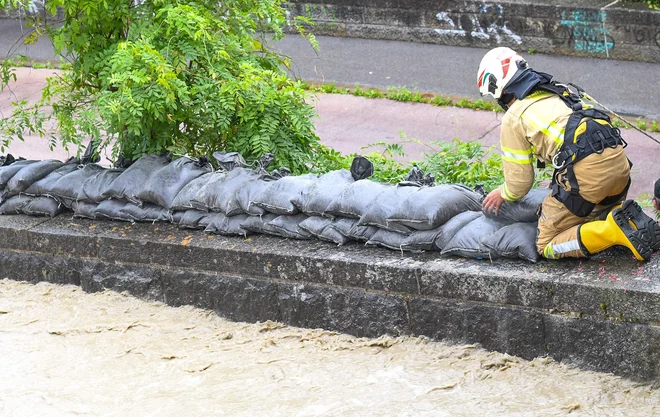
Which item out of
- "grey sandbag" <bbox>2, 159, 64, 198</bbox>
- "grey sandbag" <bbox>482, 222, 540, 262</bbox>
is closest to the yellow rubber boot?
"grey sandbag" <bbox>482, 222, 540, 262</bbox>

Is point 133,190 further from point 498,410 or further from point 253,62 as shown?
point 498,410

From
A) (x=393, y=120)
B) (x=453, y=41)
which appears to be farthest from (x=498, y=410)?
(x=453, y=41)

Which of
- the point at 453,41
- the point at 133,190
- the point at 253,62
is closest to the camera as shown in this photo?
the point at 133,190

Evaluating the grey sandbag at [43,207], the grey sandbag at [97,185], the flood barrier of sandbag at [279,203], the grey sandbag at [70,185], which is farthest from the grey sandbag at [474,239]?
the grey sandbag at [43,207]

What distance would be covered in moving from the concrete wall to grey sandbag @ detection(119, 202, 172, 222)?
8.39 metres

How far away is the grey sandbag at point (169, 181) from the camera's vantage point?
618 cm

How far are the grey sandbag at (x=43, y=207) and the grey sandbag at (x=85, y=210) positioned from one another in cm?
19

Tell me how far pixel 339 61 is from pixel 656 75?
4.69 metres

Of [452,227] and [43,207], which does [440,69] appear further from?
[452,227]

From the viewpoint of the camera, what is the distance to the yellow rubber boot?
182 inches

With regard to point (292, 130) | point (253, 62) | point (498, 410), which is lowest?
point (498, 410)

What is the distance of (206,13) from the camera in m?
6.39

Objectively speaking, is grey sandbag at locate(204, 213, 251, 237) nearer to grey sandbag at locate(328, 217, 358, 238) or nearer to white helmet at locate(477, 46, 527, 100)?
grey sandbag at locate(328, 217, 358, 238)

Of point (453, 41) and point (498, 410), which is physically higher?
point (453, 41)
